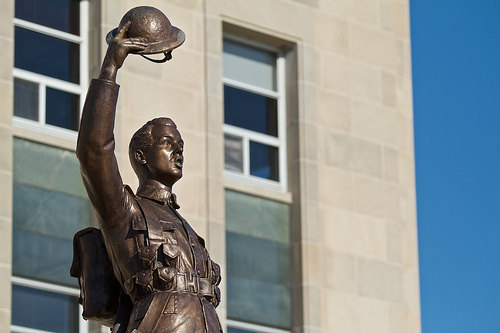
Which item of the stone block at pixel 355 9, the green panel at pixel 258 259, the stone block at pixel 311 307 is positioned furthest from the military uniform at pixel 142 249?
the stone block at pixel 355 9

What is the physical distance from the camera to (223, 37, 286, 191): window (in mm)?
24453

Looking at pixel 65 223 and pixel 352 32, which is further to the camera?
pixel 352 32

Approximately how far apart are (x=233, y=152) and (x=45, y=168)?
3.59 m

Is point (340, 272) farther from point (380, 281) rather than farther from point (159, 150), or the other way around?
point (159, 150)

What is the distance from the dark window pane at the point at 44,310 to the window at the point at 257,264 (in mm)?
2723

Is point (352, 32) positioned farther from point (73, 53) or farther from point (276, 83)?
point (73, 53)

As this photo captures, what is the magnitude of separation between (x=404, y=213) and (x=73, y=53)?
627 cm

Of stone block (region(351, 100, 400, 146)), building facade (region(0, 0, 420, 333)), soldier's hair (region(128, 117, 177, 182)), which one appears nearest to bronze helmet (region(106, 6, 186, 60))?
soldier's hair (region(128, 117, 177, 182))

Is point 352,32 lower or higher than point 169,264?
higher

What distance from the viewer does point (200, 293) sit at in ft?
31.7

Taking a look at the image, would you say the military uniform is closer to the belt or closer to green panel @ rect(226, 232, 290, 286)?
the belt

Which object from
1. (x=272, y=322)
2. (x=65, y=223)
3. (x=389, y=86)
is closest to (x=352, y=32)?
(x=389, y=86)

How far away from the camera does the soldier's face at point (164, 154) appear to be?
32.9 ft

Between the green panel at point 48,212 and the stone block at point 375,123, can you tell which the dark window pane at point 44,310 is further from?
the stone block at point 375,123
